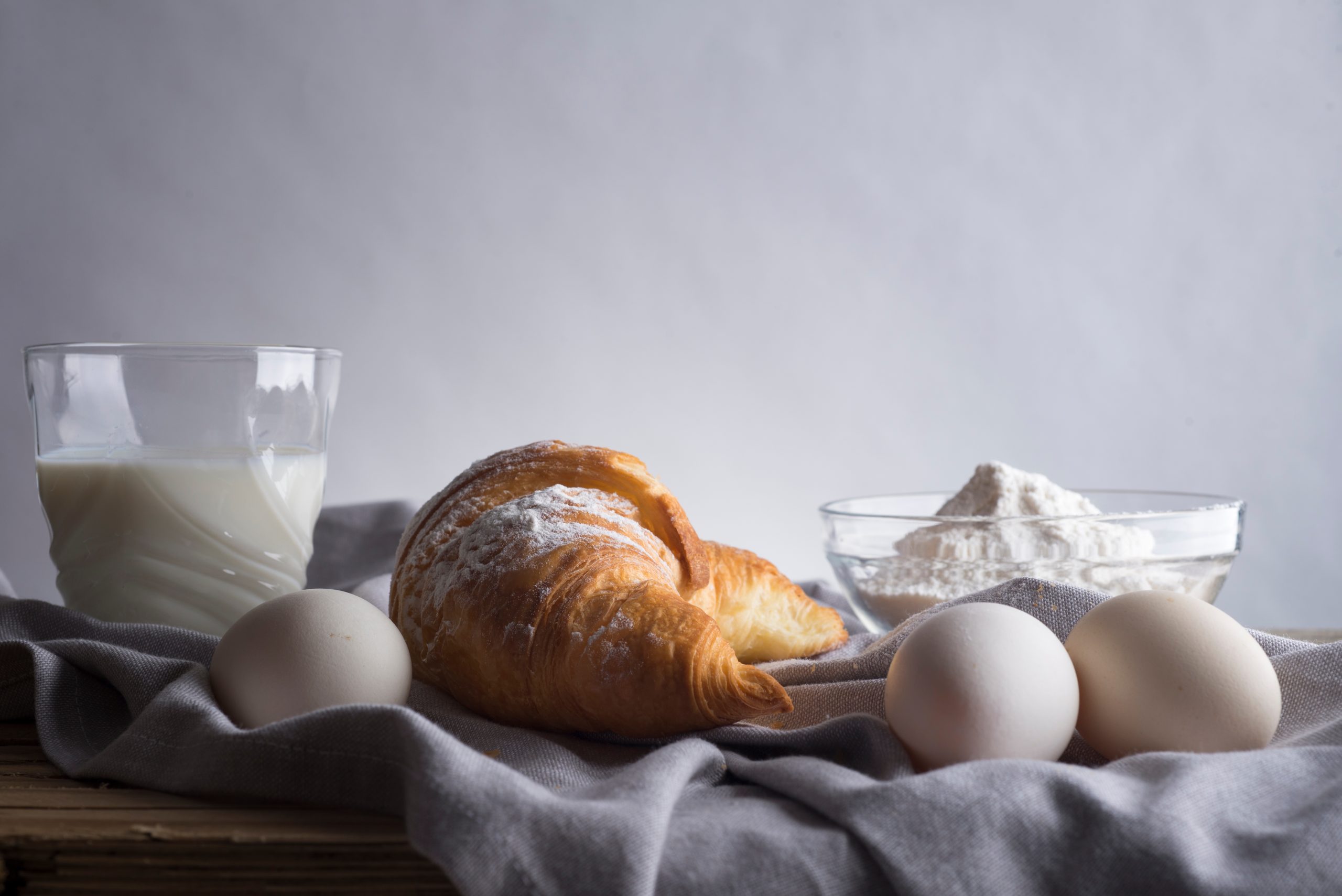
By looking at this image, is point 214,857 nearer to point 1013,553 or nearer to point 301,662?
point 301,662

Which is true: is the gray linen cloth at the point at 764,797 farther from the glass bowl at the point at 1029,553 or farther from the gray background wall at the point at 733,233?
the gray background wall at the point at 733,233

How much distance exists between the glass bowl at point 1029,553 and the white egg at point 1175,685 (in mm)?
301

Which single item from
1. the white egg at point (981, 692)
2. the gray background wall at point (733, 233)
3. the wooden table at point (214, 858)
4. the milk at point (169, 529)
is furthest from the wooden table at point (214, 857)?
the gray background wall at point (733, 233)

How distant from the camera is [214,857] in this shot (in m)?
0.53

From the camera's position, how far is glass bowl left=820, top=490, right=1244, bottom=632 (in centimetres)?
101

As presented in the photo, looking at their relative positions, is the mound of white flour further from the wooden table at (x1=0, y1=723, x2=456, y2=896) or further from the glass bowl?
the wooden table at (x1=0, y1=723, x2=456, y2=896)

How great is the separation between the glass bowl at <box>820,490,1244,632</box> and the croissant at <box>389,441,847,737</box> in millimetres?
147

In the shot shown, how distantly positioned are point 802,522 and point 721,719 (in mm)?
1519

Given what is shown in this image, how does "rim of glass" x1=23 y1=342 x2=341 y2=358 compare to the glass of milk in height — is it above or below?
above

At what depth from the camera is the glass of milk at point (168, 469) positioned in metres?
0.92

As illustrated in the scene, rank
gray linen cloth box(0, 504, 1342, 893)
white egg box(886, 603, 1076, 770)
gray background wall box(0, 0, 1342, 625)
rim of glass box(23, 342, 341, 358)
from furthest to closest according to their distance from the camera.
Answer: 1. gray background wall box(0, 0, 1342, 625)
2. rim of glass box(23, 342, 341, 358)
3. white egg box(886, 603, 1076, 770)
4. gray linen cloth box(0, 504, 1342, 893)

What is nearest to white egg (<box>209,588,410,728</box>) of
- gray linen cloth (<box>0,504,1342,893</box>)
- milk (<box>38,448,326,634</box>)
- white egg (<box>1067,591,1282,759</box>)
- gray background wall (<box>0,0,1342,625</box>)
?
gray linen cloth (<box>0,504,1342,893</box>)

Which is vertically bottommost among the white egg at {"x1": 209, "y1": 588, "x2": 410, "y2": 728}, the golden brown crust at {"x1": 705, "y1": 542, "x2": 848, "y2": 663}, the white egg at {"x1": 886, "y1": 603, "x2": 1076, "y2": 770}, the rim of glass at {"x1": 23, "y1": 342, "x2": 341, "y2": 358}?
the golden brown crust at {"x1": 705, "y1": 542, "x2": 848, "y2": 663}

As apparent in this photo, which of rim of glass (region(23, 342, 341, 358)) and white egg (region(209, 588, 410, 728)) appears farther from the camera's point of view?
rim of glass (region(23, 342, 341, 358))
